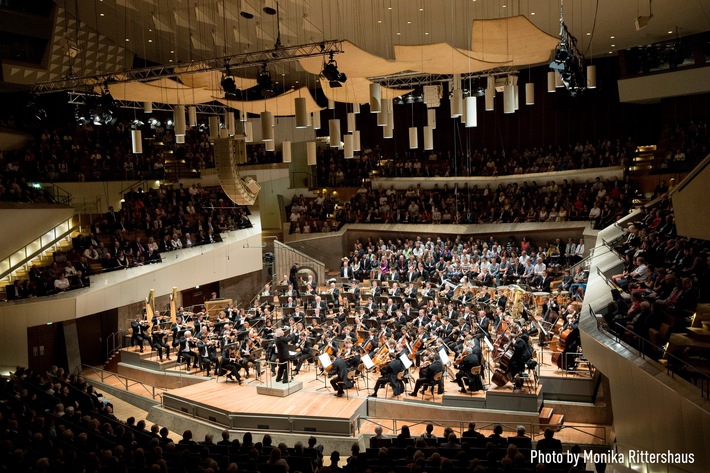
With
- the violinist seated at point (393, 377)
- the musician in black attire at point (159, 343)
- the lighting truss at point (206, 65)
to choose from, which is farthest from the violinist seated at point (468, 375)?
the musician in black attire at point (159, 343)

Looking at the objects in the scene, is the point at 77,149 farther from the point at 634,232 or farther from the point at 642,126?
the point at 642,126

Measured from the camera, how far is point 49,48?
73.7 feet

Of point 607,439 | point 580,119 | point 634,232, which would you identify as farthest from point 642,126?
point 607,439

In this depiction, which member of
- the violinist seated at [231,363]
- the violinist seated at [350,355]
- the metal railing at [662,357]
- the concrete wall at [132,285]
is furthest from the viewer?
the concrete wall at [132,285]

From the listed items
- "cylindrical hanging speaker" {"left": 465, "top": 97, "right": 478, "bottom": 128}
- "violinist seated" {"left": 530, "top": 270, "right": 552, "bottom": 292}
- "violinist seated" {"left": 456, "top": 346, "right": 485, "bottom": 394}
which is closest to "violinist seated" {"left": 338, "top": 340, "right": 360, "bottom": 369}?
"violinist seated" {"left": 456, "top": 346, "right": 485, "bottom": 394}

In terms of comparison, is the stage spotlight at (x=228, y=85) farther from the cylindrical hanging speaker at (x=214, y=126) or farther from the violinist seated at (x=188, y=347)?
the violinist seated at (x=188, y=347)

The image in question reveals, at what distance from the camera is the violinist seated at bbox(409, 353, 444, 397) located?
44.5ft

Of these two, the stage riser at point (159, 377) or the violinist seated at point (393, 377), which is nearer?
the violinist seated at point (393, 377)

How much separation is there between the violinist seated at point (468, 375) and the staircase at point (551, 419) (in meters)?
1.28

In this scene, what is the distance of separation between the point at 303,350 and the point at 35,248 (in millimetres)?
9283

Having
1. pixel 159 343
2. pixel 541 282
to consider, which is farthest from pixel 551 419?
pixel 159 343

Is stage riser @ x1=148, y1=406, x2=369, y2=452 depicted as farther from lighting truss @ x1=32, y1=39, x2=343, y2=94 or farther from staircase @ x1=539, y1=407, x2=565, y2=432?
lighting truss @ x1=32, y1=39, x2=343, y2=94

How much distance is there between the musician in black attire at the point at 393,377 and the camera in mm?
13805

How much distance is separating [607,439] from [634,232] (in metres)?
5.56
